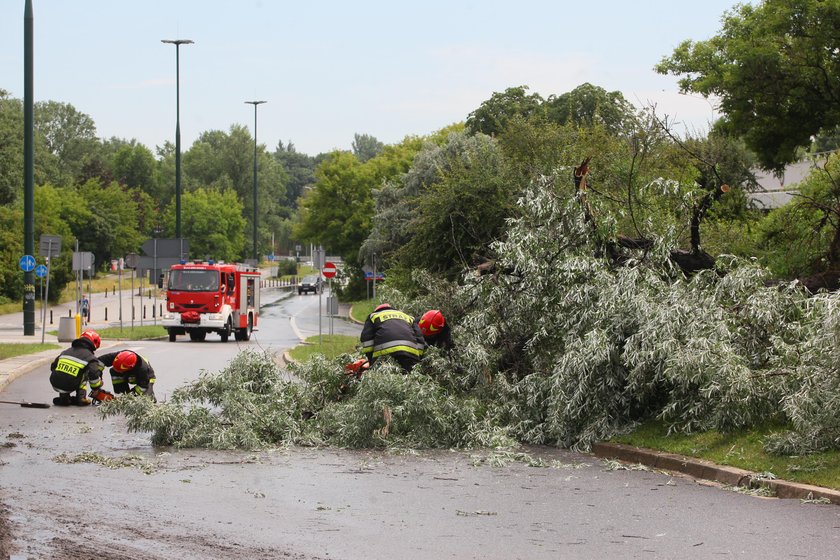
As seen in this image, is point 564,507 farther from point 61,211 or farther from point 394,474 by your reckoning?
point 61,211

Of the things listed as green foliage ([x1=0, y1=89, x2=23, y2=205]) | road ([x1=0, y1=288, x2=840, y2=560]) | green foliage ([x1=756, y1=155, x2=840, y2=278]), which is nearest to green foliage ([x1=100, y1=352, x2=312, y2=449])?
road ([x1=0, y1=288, x2=840, y2=560])

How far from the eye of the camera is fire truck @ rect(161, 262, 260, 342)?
36.3 m

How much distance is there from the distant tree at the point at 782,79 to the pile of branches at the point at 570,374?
14.9m

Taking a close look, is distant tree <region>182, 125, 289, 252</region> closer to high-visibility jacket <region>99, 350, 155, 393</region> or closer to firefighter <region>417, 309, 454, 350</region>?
high-visibility jacket <region>99, 350, 155, 393</region>

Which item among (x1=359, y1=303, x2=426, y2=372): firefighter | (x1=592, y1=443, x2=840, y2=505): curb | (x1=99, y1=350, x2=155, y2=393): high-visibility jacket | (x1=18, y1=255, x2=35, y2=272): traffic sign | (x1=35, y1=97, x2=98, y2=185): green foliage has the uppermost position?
(x1=35, y1=97, x2=98, y2=185): green foliage

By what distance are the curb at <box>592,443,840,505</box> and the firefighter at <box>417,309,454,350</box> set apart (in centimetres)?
297

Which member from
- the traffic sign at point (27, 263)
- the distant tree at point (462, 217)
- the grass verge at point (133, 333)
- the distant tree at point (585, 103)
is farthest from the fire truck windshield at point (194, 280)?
the distant tree at point (585, 103)

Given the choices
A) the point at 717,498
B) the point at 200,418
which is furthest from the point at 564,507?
the point at 200,418

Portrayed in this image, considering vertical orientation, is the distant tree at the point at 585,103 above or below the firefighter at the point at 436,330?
above

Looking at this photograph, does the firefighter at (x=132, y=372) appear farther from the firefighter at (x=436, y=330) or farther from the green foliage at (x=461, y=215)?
the green foliage at (x=461, y=215)

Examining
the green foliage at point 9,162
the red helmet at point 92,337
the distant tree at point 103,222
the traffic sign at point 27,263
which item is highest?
the green foliage at point 9,162

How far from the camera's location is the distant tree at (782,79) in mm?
27344

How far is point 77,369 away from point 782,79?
19667 millimetres

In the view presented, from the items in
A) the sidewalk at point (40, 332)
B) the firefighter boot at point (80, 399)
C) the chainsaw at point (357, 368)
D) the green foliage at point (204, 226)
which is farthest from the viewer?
the green foliage at point (204, 226)
